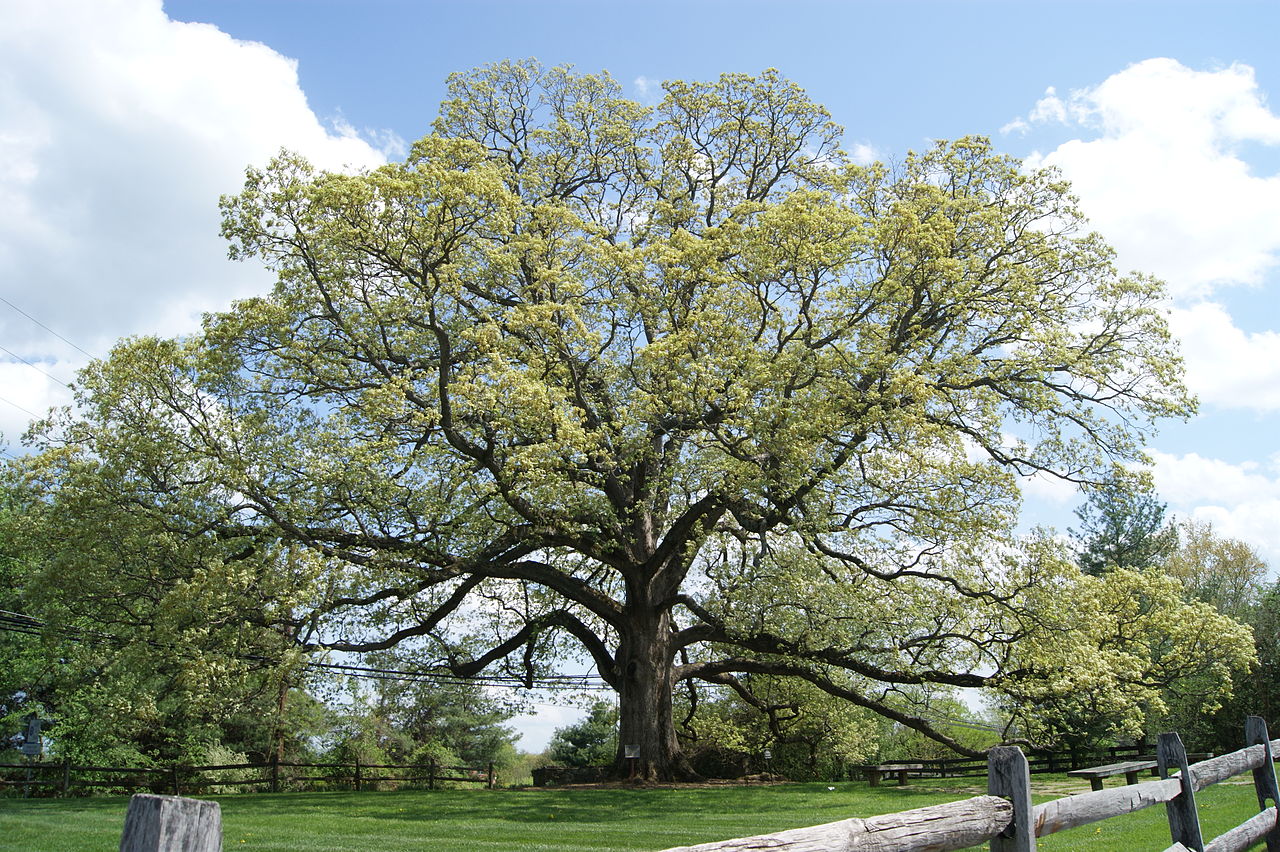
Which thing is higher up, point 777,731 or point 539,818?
point 777,731

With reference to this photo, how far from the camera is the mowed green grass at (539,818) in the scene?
13133 millimetres

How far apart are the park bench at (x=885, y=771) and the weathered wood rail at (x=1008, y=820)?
17249 millimetres

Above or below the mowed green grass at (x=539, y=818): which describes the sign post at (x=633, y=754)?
above

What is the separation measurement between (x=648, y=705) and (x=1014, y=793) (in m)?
19.9

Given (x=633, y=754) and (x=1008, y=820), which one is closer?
(x=1008, y=820)

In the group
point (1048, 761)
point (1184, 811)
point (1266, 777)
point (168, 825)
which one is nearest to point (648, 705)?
point (1048, 761)

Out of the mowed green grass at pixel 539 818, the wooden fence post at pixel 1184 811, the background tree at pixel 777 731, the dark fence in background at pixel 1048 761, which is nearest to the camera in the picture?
the wooden fence post at pixel 1184 811

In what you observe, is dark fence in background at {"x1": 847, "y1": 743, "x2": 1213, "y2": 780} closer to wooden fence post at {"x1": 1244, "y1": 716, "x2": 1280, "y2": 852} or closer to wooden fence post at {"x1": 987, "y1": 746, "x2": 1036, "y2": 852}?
wooden fence post at {"x1": 1244, "y1": 716, "x2": 1280, "y2": 852}

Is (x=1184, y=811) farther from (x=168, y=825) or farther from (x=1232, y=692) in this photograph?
(x=1232, y=692)

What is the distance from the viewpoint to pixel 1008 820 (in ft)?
15.7

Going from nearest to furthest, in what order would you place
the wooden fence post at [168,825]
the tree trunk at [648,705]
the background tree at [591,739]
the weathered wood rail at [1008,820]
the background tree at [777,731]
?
the wooden fence post at [168,825]
the weathered wood rail at [1008,820]
the tree trunk at [648,705]
the background tree at [777,731]
the background tree at [591,739]

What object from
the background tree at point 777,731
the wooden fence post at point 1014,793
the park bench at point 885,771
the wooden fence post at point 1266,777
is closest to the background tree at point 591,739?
the background tree at point 777,731

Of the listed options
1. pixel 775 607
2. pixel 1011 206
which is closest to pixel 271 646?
pixel 775 607

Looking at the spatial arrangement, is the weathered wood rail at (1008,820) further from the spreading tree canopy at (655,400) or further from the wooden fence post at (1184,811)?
the spreading tree canopy at (655,400)
